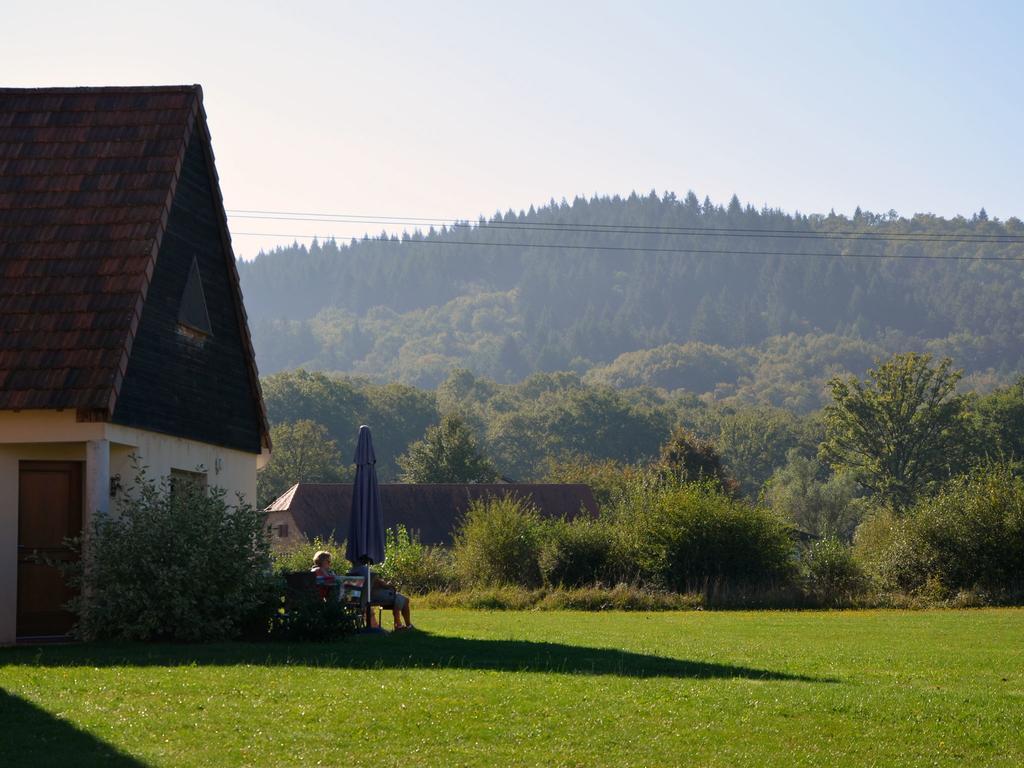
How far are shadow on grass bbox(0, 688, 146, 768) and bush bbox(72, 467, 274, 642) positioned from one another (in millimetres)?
5841

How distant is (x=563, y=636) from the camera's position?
21.0 m

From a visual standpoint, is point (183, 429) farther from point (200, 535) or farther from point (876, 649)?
point (876, 649)

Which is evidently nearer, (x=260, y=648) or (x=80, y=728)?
(x=80, y=728)

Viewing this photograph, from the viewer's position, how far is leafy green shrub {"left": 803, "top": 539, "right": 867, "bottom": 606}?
35.7 metres

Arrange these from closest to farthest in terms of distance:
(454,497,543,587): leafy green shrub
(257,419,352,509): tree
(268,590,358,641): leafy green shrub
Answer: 1. (268,590,358,641): leafy green shrub
2. (454,497,543,587): leafy green shrub
3. (257,419,352,509): tree

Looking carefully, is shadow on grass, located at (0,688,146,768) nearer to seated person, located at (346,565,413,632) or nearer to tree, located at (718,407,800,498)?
seated person, located at (346,565,413,632)

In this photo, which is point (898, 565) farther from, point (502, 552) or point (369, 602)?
point (369, 602)

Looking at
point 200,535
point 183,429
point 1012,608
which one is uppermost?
point 183,429

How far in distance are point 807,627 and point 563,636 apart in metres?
6.48

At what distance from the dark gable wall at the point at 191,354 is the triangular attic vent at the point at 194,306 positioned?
0.14m

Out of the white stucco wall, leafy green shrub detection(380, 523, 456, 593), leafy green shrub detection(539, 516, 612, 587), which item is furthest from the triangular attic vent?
leafy green shrub detection(539, 516, 612, 587)

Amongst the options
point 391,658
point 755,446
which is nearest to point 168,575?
point 391,658

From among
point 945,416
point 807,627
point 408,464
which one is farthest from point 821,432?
point 807,627

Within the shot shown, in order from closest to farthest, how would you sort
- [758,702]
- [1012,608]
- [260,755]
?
[260,755]
[758,702]
[1012,608]
